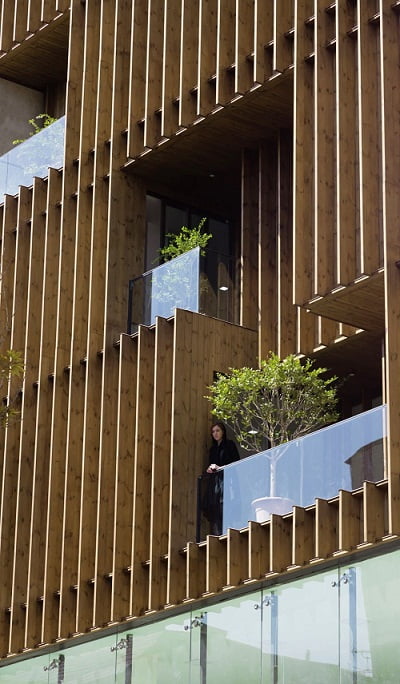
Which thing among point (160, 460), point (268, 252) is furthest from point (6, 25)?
point (160, 460)

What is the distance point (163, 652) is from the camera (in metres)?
21.5

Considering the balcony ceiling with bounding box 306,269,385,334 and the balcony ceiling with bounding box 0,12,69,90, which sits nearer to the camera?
the balcony ceiling with bounding box 306,269,385,334

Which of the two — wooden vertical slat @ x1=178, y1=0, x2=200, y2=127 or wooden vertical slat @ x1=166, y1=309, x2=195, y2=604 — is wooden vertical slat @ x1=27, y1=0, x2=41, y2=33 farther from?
wooden vertical slat @ x1=166, y1=309, x2=195, y2=604

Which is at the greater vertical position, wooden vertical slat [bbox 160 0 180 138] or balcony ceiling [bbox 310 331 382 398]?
wooden vertical slat [bbox 160 0 180 138]

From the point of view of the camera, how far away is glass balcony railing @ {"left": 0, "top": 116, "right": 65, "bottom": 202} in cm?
2723

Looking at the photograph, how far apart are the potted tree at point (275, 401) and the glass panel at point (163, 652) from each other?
2889 mm

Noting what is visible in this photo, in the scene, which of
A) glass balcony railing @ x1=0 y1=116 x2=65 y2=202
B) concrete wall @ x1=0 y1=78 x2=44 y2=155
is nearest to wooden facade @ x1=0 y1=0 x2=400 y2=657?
glass balcony railing @ x1=0 y1=116 x2=65 y2=202

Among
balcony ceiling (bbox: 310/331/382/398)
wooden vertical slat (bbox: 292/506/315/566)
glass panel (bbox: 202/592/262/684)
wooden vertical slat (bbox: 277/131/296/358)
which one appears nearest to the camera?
wooden vertical slat (bbox: 292/506/315/566)

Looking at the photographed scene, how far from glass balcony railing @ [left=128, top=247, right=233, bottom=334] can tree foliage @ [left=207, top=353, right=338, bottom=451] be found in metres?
1.87

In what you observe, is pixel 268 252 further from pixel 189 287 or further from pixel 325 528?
pixel 325 528

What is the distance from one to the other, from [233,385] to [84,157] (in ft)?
21.2

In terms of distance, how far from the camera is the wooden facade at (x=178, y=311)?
19.9 m

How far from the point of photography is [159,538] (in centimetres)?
2177

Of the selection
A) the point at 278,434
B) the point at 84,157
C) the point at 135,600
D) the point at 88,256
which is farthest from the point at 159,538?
the point at 84,157
